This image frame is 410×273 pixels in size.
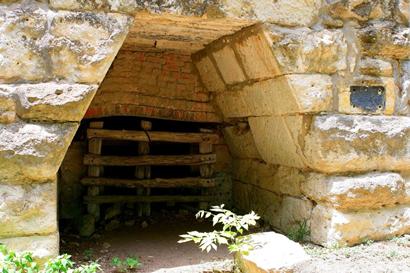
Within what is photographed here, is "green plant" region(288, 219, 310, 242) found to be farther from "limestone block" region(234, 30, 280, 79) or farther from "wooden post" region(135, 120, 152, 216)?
"wooden post" region(135, 120, 152, 216)

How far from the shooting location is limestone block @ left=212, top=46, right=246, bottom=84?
3654 mm

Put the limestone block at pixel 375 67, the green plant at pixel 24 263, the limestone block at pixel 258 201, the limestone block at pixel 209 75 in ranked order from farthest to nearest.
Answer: the limestone block at pixel 209 75 → the limestone block at pixel 258 201 → the limestone block at pixel 375 67 → the green plant at pixel 24 263

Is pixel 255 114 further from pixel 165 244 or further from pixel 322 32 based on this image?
pixel 165 244

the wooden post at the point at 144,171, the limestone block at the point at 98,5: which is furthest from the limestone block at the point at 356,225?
the limestone block at the point at 98,5

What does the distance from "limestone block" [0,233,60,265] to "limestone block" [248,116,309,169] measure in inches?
69.4

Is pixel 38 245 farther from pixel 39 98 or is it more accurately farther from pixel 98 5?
pixel 98 5

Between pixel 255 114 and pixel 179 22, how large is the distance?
1.18m

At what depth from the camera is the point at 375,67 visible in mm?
3332

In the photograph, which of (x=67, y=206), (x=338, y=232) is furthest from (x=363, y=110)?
(x=67, y=206)

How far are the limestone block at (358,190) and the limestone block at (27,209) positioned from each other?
1.80m

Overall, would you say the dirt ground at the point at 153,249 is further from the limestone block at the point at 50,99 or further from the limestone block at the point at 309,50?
the limestone block at the point at 309,50

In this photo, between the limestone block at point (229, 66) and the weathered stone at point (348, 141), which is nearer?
the weathered stone at point (348, 141)

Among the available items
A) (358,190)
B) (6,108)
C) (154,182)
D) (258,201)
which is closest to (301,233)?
(358,190)

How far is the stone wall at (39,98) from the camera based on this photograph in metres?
2.56
